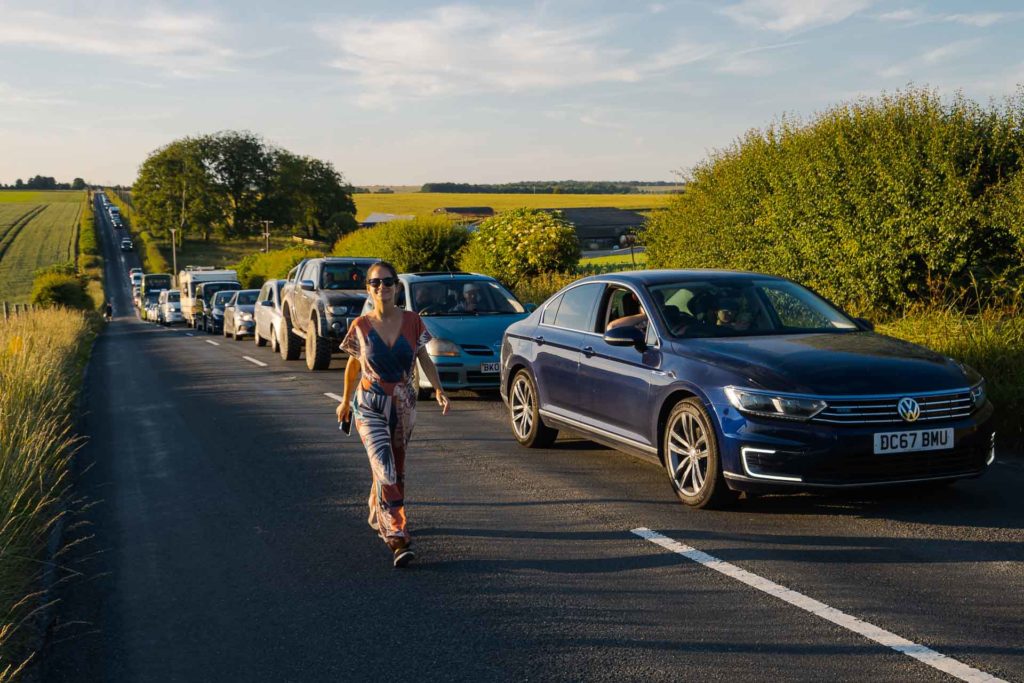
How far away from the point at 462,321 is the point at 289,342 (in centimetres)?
817

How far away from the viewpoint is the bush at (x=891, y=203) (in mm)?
14516

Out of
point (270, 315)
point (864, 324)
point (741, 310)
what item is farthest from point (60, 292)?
point (864, 324)

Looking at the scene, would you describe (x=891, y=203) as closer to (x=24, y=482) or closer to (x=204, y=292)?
(x=24, y=482)

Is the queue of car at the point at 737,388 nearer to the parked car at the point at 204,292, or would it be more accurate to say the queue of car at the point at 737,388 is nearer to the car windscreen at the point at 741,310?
the car windscreen at the point at 741,310

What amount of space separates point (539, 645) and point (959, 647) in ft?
5.76

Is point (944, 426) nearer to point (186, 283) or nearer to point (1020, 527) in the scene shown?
point (1020, 527)

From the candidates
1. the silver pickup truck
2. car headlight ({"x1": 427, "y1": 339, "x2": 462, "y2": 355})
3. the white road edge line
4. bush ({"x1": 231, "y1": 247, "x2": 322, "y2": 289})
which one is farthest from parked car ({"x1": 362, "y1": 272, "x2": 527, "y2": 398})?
bush ({"x1": 231, "y1": 247, "x2": 322, "y2": 289})

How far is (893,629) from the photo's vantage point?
4867 millimetres

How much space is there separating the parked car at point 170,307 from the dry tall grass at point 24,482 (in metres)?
44.2

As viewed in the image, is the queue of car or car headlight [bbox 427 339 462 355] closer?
the queue of car

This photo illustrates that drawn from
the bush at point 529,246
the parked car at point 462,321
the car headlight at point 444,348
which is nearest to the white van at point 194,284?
the bush at point 529,246

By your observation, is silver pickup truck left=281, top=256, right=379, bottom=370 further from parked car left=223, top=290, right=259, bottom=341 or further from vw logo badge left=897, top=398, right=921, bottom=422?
vw logo badge left=897, top=398, right=921, bottom=422

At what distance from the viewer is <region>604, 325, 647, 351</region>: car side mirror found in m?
7.94

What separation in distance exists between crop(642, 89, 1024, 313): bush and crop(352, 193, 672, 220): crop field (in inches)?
3184
